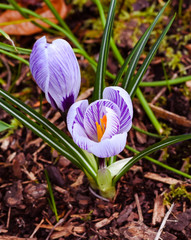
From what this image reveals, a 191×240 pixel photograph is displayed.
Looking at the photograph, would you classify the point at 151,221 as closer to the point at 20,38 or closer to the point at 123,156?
the point at 123,156

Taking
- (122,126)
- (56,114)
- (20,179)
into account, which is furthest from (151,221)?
(56,114)

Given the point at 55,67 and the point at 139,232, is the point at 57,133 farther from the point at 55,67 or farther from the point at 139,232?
the point at 139,232

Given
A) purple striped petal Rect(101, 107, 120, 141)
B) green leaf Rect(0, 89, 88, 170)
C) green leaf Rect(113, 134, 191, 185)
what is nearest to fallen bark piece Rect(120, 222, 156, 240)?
green leaf Rect(113, 134, 191, 185)

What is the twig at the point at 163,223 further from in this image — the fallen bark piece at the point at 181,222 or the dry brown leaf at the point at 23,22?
the dry brown leaf at the point at 23,22

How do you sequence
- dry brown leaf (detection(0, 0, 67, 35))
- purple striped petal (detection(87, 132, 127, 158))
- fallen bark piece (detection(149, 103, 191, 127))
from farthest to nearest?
dry brown leaf (detection(0, 0, 67, 35))
fallen bark piece (detection(149, 103, 191, 127))
purple striped petal (detection(87, 132, 127, 158))

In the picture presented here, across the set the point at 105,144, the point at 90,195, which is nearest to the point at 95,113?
the point at 105,144

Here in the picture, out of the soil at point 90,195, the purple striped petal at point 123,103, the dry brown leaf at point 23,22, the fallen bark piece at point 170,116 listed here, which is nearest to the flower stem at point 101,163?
the purple striped petal at point 123,103

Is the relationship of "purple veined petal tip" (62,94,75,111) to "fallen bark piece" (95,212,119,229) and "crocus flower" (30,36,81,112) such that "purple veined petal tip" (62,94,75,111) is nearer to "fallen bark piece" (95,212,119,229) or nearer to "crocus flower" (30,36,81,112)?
"crocus flower" (30,36,81,112)
